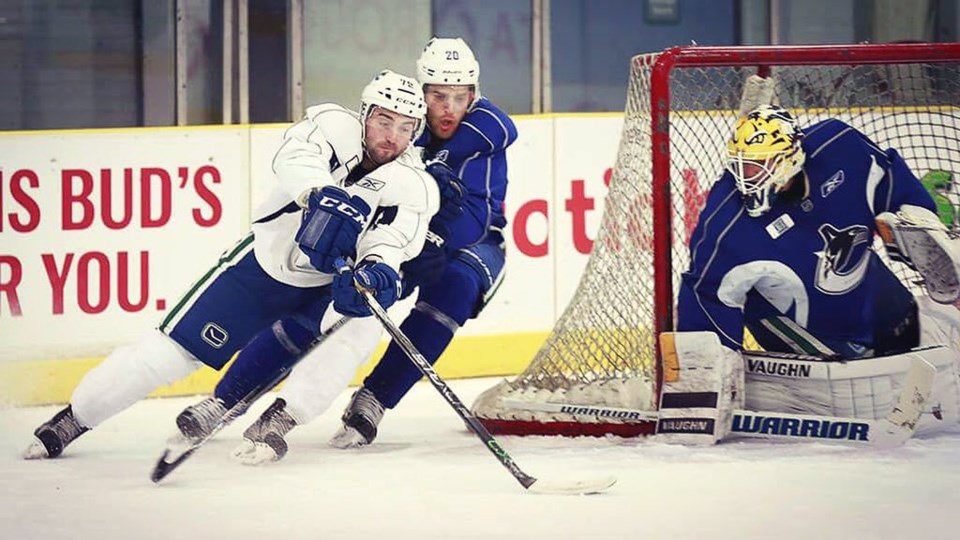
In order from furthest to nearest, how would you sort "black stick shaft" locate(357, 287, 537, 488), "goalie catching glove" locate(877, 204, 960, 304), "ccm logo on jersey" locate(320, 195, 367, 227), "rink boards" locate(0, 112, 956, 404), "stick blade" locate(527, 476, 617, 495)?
"rink boards" locate(0, 112, 956, 404), "goalie catching glove" locate(877, 204, 960, 304), "ccm logo on jersey" locate(320, 195, 367, 227), "black stick shaft" locate(357, 287, 537, 488), "stick blade" locate(527, 476, 617, 495)

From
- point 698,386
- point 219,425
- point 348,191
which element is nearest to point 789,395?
point 698,386

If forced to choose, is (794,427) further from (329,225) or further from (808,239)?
(329,225)

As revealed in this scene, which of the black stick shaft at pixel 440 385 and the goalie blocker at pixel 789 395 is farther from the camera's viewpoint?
the goalie blocker at pixel 789 395

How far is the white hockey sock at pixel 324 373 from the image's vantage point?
12.1 ft

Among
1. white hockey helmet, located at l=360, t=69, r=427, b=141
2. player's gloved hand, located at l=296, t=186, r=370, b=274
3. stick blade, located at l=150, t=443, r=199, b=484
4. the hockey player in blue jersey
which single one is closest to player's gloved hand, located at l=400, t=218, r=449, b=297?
the hockey player in blue jersey

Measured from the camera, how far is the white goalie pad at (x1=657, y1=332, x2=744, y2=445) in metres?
3.84

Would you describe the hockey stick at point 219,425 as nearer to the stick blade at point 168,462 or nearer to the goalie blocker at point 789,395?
the stick blade at point 168,462

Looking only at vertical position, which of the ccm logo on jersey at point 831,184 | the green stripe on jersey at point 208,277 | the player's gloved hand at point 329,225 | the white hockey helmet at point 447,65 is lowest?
the green stripe on jersey at point 208,277

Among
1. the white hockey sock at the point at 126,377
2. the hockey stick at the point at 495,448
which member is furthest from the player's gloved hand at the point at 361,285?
the white hockey sock at the point at 126,377

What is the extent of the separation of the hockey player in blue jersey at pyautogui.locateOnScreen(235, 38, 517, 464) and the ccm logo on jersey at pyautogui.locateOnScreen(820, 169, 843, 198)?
0.76 metres

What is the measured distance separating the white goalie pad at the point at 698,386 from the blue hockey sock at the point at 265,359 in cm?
77

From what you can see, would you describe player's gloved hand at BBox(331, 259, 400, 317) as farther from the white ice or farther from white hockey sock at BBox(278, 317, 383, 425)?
the white ice

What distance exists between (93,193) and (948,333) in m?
2.12

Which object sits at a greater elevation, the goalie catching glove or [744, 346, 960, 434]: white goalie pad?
the goalie catching glove
